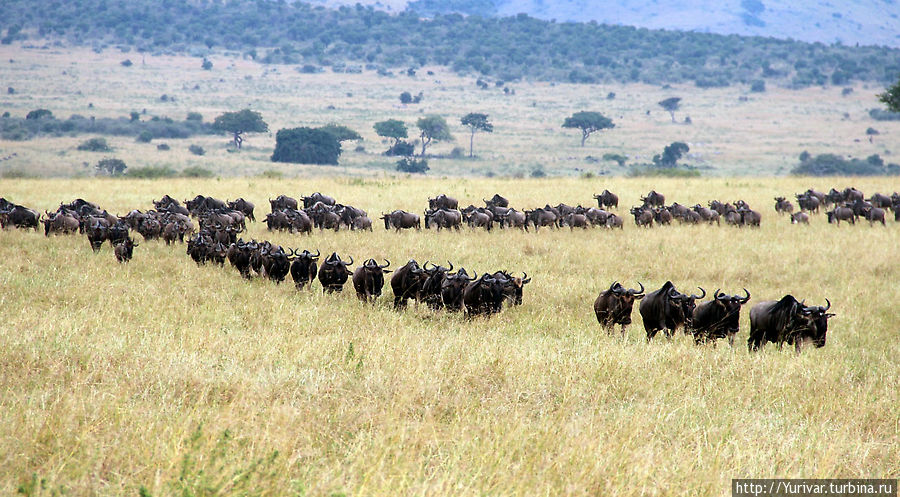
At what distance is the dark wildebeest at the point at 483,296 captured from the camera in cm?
1107

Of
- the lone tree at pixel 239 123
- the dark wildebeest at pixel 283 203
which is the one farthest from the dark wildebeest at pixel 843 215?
the lone tree at pixel 239 123

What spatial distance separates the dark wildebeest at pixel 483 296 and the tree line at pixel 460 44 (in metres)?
124

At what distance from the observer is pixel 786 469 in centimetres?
552

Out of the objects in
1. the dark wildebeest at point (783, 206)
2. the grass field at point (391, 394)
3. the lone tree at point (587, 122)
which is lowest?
the grass field at point (391, 394)

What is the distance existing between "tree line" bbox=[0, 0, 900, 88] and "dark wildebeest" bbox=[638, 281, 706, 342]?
12375 cm

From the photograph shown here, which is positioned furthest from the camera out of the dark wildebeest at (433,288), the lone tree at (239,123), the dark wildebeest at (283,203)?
the lone tree at (239,123)

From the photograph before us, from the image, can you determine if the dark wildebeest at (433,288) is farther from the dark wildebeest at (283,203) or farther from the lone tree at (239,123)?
the lone tree at (239,123)

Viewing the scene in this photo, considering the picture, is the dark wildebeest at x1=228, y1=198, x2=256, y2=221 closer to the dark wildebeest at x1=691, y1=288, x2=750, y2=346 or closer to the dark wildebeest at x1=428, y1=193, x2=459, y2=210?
the dark wildebeest at x1=428, y1=193, x2=459, y2=210

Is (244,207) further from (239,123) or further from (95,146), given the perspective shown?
(239,123)

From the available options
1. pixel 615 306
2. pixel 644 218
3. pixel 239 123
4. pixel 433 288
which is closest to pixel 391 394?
pixel 615 306

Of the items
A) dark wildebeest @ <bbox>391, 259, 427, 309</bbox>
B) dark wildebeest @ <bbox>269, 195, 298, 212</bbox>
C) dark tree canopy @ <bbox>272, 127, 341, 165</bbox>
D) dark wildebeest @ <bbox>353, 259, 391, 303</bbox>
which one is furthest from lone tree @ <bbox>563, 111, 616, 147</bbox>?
dark wildebeest @ <bbox>391, 259, 427, 309</bbox>

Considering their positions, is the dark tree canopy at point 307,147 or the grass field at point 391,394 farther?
the dark tree canopy at point 307,147

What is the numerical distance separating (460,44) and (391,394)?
150 meters

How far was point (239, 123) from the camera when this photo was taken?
7894cm
